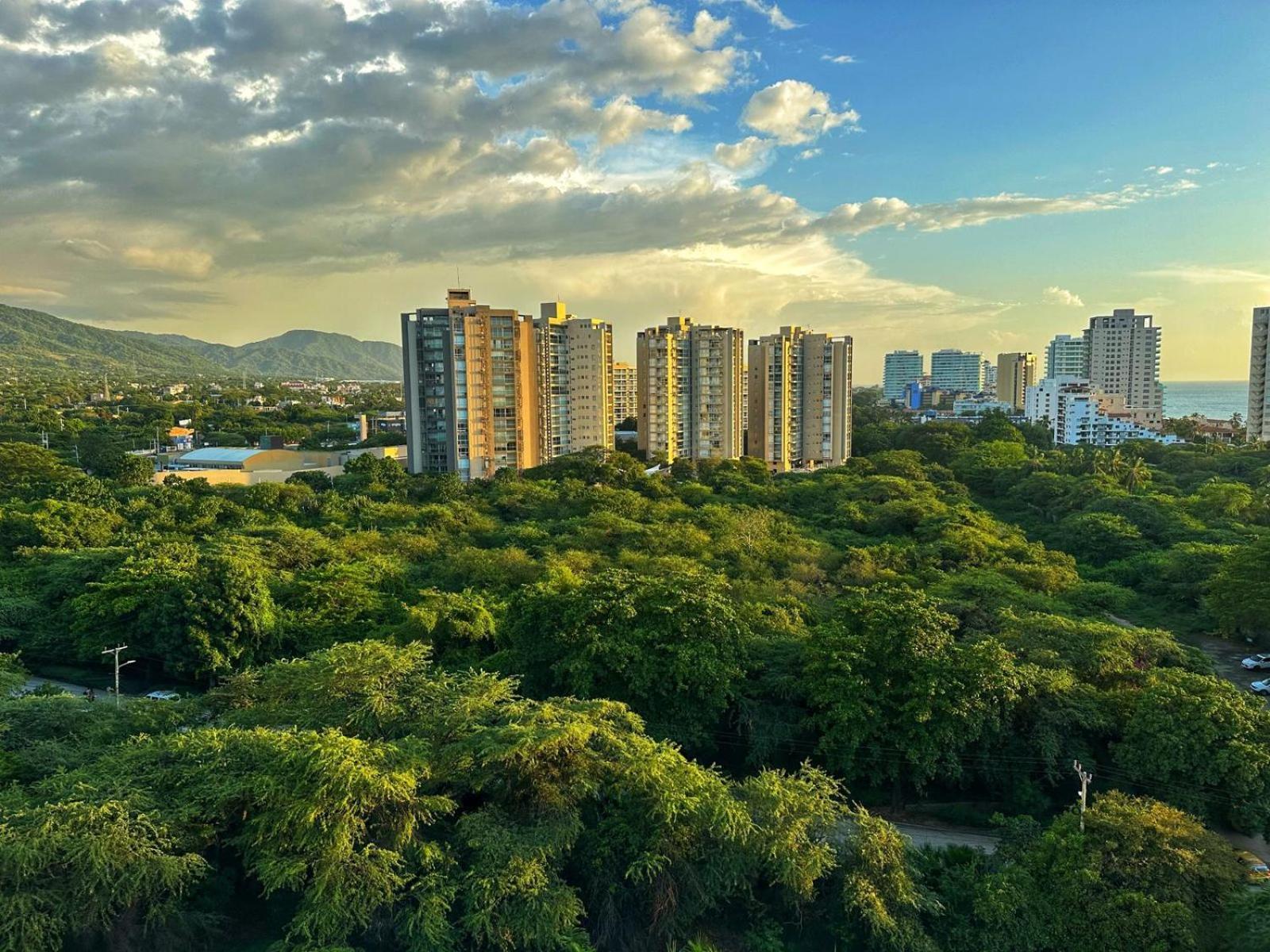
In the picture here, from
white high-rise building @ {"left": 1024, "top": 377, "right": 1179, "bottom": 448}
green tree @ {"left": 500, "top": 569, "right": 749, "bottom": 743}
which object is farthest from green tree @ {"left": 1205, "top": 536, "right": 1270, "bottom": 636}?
white high-rise building @ {"left": 1024, "top": 377, "right": 1179, "bottom": 448}

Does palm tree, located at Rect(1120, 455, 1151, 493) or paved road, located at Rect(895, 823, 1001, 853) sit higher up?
palm tree, located at Rect(1120, 455, 1151, 493)

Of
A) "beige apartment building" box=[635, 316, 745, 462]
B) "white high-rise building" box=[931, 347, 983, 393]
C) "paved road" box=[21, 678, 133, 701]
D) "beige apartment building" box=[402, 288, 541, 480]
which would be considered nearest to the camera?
"paved road" box=[21, 678, 133, 701]

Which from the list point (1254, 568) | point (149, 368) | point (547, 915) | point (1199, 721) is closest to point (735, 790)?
point (547, 915)

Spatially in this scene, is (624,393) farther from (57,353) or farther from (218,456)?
(57,353)

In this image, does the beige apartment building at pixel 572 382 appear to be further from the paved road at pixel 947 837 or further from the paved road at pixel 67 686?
the paved road at pixel 947 837

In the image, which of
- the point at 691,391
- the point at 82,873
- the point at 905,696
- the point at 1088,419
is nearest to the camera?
the point at 82,873

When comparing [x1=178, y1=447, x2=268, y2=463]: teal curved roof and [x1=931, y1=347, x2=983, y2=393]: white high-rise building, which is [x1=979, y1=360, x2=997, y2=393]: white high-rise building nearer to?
[x1=931, y1=347, x2=983, y2=393]: white high-rise building

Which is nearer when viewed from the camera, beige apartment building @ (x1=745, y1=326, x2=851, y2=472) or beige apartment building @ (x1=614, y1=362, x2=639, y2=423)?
beige apartment building @ (x1=745, y1=326, x2=851, y2=472)

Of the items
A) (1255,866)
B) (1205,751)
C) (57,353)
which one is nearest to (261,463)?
(1205,751)
